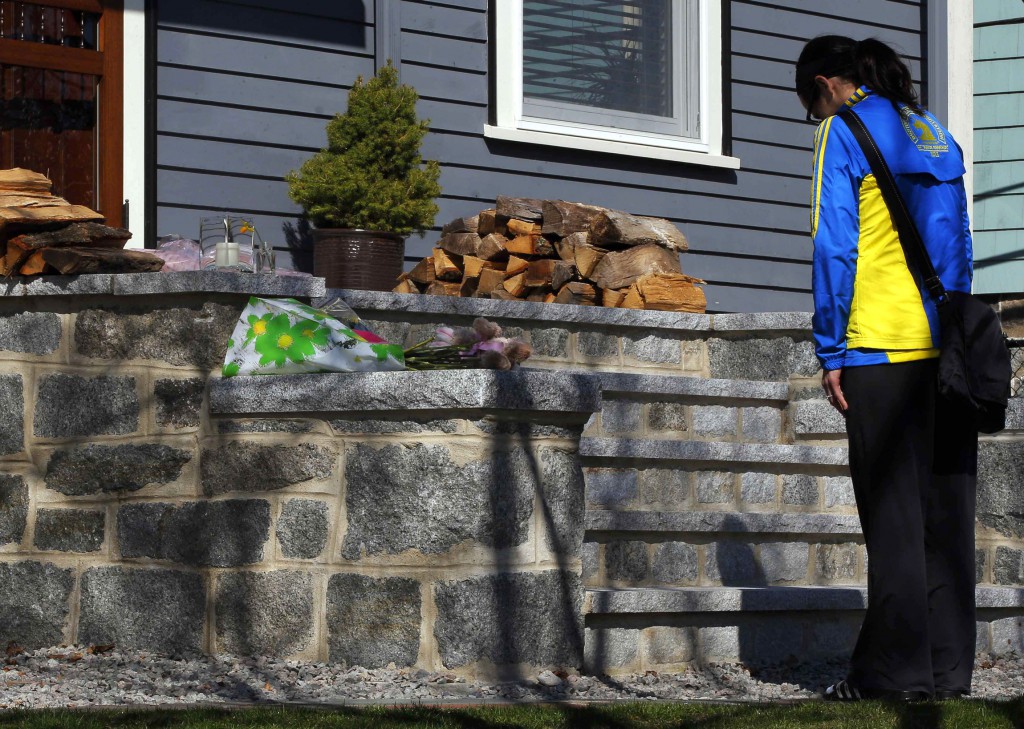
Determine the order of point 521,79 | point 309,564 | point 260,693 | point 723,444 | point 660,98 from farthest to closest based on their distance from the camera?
point 660,98, point 521,79, point 723,444, point 309,564, point 260,693

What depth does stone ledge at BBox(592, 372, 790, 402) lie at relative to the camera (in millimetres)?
5398

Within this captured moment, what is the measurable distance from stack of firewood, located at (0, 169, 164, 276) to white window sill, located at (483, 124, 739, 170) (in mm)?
2898

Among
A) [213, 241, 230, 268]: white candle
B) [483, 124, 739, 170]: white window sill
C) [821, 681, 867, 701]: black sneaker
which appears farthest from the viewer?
[483, 124, 739, 170]: white window sill

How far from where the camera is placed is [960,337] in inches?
133

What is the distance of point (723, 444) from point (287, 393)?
181cm

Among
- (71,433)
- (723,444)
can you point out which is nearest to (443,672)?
(71,433)

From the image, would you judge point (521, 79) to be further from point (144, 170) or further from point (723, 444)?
point (723, 444)

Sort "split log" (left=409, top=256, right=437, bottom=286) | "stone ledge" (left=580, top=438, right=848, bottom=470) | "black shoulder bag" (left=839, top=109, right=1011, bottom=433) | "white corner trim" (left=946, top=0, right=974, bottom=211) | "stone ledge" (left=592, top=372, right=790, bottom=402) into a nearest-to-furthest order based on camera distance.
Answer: "black shoulder bag" (left=839, top=109, right=1011, bottom=433), "stone ledge" (left=580, top=438, right=848, bottom=470), "stone ledge" (left=592, top=372, right=790, bottom=402), "split log" (left=409, top=256, right=437, bottom=286), "white corner trim" (left=946, top=0, right=974, bottom=211)

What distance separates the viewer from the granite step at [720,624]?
414 cm

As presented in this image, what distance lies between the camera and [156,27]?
6.35 metres

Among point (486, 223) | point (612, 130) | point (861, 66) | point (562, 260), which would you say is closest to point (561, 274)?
point (562, 260)

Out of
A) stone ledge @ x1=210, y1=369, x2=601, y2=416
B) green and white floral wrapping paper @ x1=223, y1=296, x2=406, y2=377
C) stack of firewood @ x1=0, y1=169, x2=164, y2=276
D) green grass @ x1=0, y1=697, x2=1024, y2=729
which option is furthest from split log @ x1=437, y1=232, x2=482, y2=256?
green grass @ x1=0, y1=697, x2=1024, y2=729

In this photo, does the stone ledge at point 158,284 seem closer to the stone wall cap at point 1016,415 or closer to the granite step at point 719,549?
the granite step at point 719,549

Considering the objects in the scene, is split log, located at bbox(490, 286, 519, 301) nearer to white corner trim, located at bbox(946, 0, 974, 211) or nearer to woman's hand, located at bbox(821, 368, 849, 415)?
woman's hand, located at bbox(821, 368, 849, 415)
